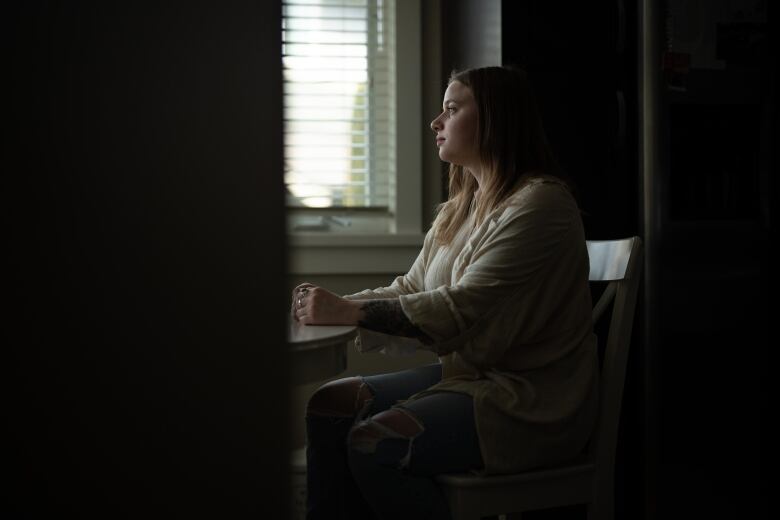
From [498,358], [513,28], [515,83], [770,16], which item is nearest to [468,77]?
[515,83]

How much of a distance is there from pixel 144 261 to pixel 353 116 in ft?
7.40

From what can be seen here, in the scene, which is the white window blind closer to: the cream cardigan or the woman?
the woman

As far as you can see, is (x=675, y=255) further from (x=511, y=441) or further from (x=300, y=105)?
(x=300, y=105)

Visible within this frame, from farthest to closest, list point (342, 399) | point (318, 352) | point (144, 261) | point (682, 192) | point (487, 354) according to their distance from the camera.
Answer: point (682, 192) < point (342, 399) < point (487, 354) < point (318, 352) < point (144, 261)

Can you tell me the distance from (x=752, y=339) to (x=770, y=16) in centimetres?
80

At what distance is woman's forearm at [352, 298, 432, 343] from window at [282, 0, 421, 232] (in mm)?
1210

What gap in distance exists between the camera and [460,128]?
5.24 feet

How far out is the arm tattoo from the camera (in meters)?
1.31

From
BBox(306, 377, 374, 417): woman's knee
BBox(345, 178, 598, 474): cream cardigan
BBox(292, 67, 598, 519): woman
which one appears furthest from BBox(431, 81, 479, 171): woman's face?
BBox(306, 377, 374, 417): woman's knee

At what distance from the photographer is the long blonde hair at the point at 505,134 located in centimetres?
156

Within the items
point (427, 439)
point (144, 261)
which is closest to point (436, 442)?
point (427, 439)

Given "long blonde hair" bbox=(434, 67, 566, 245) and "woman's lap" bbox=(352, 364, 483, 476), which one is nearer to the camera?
"woman's lap" bbox=(352, 364, 483, 476)

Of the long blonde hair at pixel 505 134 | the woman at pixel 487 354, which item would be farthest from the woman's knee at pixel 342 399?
the long blonde hair at pixel 505 134

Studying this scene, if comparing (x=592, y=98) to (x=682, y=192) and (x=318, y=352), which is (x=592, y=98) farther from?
(x=318, y=352)
